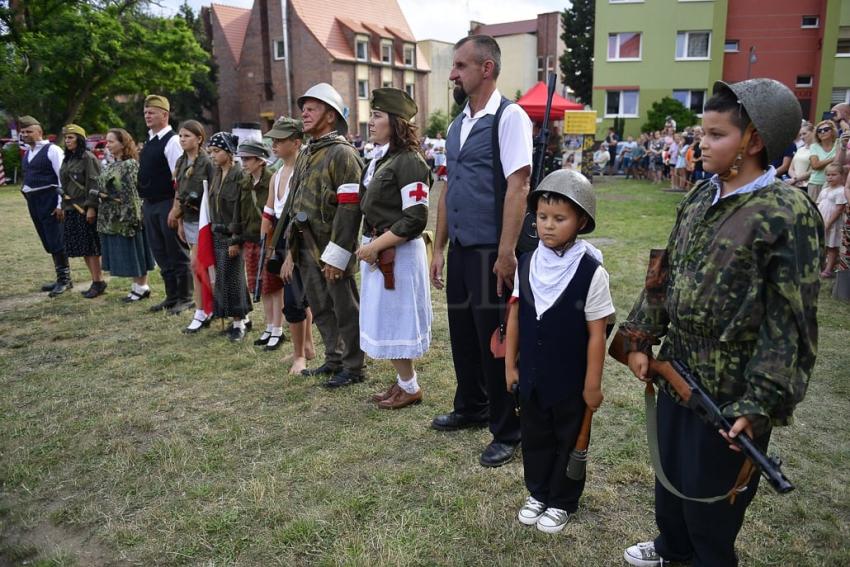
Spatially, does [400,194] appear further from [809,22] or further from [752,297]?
[809,22]

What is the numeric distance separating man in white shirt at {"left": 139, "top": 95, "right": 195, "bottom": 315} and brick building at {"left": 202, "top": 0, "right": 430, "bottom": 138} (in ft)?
114

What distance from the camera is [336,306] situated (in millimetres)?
4840

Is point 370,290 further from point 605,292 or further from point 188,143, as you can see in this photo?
point 188,143

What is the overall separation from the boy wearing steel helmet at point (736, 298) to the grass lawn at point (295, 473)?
86 cm

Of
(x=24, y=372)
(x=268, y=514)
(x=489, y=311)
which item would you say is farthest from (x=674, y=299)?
(x=24, y=372)

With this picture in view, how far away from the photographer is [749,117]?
6.41ft

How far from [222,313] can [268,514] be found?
336 centimetres

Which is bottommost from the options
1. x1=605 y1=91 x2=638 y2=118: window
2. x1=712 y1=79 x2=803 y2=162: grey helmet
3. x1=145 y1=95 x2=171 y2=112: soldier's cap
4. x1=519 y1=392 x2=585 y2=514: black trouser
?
x1=519 y1=392 x2=585 y2=514: black trouser

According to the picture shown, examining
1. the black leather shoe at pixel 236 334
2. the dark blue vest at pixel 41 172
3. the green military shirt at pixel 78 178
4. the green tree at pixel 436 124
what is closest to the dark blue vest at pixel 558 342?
the black leather shoe at pixel 236 334

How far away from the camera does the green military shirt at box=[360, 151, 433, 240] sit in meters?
4.09

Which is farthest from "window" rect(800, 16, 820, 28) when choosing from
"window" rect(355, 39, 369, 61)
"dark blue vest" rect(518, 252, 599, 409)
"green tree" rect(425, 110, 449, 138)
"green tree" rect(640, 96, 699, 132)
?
"dark blue vest" rect(518, 252, 599, 409)

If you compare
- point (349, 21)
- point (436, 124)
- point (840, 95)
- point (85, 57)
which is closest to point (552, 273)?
point (85, 57)

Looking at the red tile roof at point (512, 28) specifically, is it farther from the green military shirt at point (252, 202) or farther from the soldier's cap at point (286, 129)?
the soldier's cap at point (286, 129)

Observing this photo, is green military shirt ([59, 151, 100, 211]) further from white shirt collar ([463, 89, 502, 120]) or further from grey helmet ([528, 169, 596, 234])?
grey helmet ([528, 169, 596, 234])
